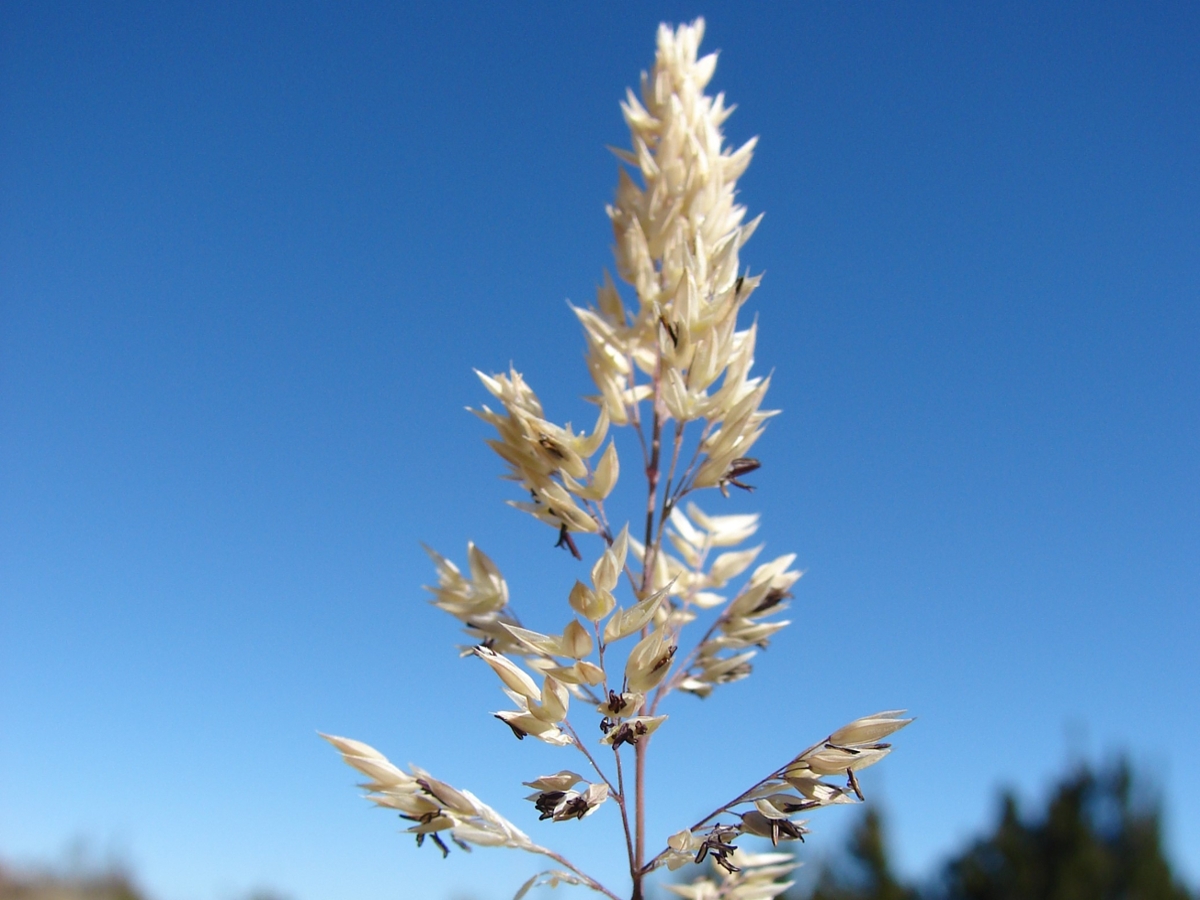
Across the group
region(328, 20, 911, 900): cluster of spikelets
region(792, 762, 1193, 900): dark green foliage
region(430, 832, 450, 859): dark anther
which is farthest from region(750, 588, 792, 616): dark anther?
region(792, 762, 1193, 900): dark green foliage

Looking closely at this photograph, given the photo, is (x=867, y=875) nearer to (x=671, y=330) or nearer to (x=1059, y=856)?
(x=1059, y=856)

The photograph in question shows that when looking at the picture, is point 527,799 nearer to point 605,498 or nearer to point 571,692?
point 571,692

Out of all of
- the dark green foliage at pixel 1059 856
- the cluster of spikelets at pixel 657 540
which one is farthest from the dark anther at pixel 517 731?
the dark green foliage at pixel 1059 856

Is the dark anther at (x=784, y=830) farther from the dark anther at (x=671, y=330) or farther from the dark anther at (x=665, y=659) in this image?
the dark anther at (x=671, y=330)

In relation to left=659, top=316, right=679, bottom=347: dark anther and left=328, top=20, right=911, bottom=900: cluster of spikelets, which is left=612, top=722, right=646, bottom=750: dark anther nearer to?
left=328, top=20, right=911, bottom=900: cluster of spikelets

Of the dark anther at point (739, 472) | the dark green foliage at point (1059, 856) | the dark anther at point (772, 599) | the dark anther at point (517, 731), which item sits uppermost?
the dark green foliage at point (1059, 856)

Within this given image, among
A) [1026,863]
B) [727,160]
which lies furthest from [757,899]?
[1026,863]
